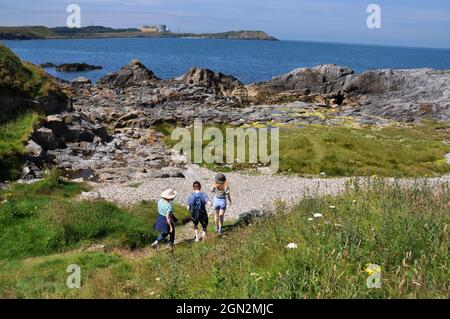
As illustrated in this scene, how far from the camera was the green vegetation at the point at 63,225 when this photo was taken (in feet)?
58.7

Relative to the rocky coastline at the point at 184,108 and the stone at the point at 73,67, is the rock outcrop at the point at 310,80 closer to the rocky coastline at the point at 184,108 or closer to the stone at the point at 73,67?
the rocky coastline at the point at 184,108

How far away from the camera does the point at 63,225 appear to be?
1883 cm

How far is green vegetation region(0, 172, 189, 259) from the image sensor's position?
58.7 feet

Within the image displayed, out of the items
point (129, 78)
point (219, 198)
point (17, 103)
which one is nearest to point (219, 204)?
point (219, 198)

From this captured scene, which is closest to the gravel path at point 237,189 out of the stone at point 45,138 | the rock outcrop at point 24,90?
the stone at point 45,138

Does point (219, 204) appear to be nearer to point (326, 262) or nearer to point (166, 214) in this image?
point (166, 214)

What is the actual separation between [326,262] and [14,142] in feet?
104

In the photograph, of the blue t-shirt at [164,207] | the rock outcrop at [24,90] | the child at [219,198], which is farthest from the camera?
the rock outcrop at [24,90]

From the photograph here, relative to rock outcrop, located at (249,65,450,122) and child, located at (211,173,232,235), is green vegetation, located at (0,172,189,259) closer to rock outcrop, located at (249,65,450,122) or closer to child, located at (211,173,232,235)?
child, located at (211,173,232,235)

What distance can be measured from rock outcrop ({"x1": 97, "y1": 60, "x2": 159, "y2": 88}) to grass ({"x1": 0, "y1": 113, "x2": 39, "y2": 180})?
6085cm

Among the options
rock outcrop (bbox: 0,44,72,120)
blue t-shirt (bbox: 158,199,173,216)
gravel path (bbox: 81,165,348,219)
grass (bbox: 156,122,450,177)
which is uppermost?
rock outcrop (bbox: 0,44,72,120)

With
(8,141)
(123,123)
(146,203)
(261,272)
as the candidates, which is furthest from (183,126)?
(261,272)

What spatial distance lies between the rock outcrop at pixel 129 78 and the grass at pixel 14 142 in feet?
200

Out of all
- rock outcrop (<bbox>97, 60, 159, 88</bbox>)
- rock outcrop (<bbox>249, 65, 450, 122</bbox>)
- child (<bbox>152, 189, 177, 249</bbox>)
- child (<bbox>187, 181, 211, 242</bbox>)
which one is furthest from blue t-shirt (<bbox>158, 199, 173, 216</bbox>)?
rock outcrop (<bbox>97, 60, 159, 88</bbox>)
